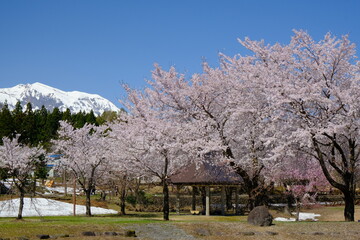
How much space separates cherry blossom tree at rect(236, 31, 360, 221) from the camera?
56.5 ft

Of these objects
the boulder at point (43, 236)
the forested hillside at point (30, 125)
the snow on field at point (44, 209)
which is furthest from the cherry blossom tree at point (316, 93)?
the forested hillside at point (30, 125)

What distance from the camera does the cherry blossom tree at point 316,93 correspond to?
17.2 m

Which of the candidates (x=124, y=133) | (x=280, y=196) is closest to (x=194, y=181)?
A: (x=124, y=133)

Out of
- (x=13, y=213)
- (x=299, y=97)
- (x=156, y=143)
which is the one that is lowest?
(x=13, y=213)

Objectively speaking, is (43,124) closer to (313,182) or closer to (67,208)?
(67,208)

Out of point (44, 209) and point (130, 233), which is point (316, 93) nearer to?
point (130, 233)

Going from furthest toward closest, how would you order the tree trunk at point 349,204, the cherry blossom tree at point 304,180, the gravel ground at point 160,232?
the cherry blossom tree at point 304,180 < the tree trunk at point 349,204 < the gravel ground at point 160,232

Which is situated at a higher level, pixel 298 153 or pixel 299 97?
pixel 299 97

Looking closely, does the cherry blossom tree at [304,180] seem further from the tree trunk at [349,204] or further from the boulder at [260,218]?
the boulder at [260,218]

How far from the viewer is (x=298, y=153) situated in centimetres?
2014

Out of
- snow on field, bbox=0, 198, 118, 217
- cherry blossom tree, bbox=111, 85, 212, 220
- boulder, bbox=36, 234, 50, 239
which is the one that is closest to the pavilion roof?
cherry blossom tree, bbox=111, 85, 212, 220

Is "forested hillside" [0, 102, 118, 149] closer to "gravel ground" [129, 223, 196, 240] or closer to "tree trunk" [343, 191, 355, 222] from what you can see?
"gravel ground" [129, 223, 196, 240]

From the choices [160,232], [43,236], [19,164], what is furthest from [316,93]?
[19,164]

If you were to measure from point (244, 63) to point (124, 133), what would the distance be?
302 inches
